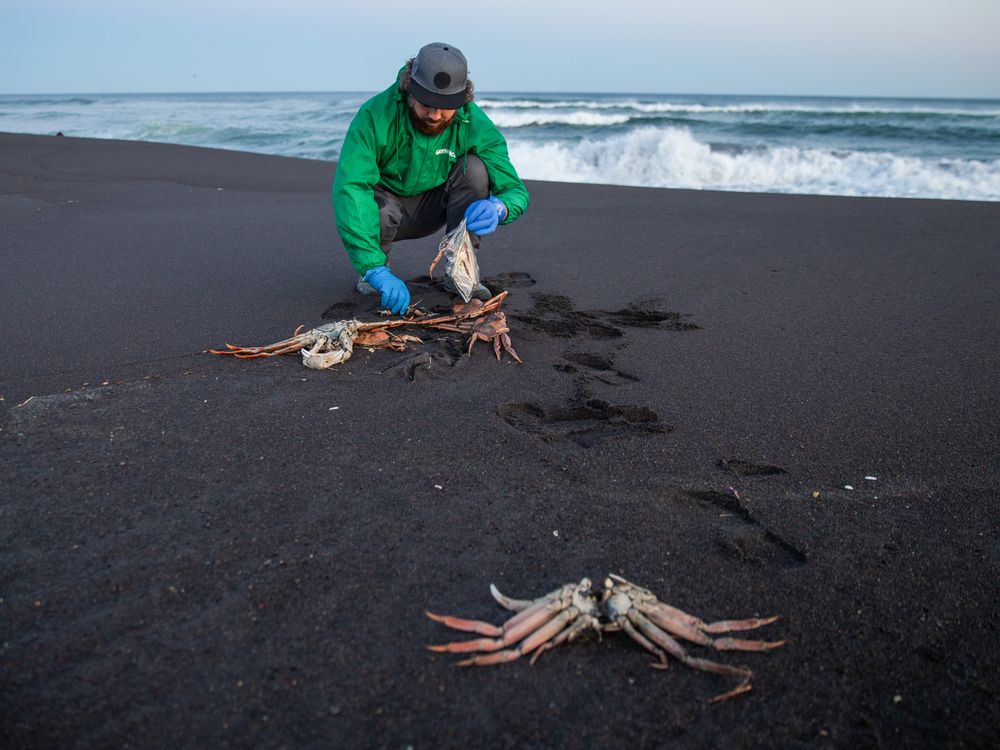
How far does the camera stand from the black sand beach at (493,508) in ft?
4.67

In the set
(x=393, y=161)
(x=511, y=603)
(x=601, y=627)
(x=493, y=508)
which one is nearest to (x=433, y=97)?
(x=393, y=161)

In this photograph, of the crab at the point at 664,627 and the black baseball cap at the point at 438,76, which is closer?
the crab at the point at 664,627

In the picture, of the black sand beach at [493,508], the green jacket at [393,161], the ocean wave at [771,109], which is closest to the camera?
the black sand beach at [493,508]

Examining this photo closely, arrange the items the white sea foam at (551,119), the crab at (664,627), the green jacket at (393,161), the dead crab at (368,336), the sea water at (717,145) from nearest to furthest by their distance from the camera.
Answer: the crab at (664,627)
the dead crab at (368,336)
the green jacket at (393,161)
the sea water at (717,145)
the white sea foam at (551,119)

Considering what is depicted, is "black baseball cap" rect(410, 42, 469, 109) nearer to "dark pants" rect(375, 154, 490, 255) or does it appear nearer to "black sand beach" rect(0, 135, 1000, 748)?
"dark pants" rect(375, 154, 490, 255)

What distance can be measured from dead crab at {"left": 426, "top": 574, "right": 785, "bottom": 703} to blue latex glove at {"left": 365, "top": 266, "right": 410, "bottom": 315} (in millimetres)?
2262

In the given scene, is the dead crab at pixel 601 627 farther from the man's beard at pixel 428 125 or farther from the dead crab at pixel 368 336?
the man's beard at pixel 428 125

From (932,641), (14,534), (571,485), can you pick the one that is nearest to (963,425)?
(932,641)

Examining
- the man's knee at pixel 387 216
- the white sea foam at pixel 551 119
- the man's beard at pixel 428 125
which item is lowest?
the man's knee at pixel 387 216

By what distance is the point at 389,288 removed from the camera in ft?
11.8

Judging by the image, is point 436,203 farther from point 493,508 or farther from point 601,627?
point 601,627

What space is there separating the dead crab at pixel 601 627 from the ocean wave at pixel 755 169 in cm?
880

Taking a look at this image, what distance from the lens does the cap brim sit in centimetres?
333

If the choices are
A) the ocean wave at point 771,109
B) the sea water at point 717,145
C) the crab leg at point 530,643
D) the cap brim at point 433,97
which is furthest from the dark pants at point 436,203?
the ocean wave at point 771,109
